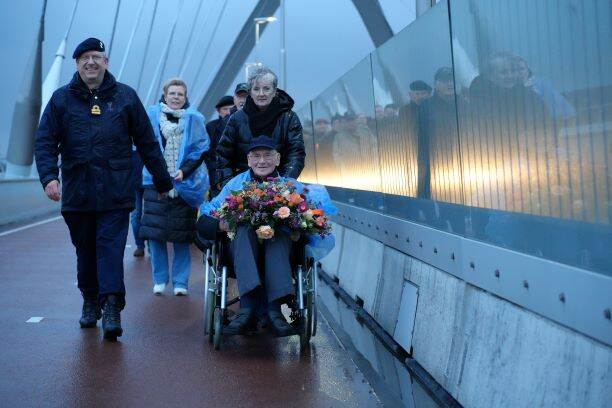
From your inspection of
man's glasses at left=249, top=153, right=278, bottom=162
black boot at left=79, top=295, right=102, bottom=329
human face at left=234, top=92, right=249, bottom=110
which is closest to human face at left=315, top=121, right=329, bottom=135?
human face at left=234, top=92, right=249, bottom=110

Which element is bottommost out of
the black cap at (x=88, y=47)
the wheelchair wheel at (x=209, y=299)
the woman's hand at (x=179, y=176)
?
the wheelchair wheel at (x=209, y=299)

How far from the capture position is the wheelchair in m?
6.38

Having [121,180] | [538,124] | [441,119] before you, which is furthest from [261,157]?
[538,124]

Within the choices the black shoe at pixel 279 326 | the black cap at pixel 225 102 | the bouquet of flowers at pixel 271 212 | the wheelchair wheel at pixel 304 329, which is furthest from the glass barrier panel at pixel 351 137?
the black shoe at pixel 279 326

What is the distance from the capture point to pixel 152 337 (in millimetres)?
6996

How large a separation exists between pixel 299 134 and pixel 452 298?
2.70m

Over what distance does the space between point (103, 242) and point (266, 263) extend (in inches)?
51.4

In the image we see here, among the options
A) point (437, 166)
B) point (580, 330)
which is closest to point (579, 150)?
point (580, 330)

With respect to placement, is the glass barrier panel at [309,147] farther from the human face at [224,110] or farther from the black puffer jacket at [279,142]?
the black puffer jacket at [279,142]

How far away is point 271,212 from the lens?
20.7 ft

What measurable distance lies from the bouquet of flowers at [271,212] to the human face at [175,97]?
9.38 ft

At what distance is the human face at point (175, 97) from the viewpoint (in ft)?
29.8

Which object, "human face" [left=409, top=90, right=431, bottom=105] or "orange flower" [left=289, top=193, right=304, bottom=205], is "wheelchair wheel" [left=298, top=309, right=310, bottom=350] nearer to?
"orange flower" [left=289, top=193, right=304, bottom=205]

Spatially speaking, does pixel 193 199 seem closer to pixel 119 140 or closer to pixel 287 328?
pixel 119 140
